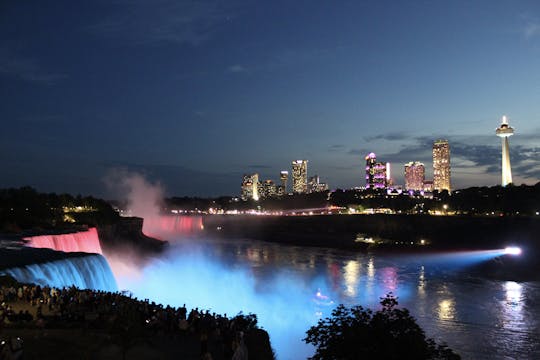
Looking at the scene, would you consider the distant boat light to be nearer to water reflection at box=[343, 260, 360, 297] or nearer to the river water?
the river water

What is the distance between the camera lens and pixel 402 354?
909 centimetres

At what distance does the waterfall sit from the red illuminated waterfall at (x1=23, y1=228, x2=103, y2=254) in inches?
288

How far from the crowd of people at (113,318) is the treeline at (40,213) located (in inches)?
1253

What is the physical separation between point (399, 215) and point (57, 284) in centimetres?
10371

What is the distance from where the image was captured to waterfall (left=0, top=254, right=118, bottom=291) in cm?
2559

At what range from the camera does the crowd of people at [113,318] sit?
16.1 metres

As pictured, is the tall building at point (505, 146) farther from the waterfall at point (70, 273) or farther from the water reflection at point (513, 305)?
the waterfall at point (70, 273)

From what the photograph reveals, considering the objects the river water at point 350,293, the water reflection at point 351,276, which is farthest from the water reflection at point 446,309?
the water reflection at point 351,276

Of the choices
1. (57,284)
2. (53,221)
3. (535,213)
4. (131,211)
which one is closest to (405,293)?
(57,284)

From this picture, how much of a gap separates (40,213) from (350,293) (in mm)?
41109

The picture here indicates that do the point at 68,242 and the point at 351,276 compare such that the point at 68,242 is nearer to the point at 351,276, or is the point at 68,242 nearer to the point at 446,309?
the point at 351,276

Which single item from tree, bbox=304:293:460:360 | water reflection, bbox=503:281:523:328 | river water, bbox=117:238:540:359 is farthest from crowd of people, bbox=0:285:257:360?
water reflection, bbox=503:281:523:328

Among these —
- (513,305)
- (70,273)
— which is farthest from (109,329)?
(513,305)

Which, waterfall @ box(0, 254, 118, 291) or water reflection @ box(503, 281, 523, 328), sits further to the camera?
water reflection @ box(503, 281, 523, 328)
